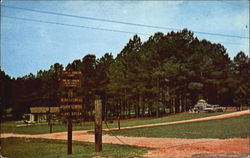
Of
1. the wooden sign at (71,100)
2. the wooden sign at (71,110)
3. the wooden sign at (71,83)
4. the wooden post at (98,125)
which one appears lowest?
the wooden post at (98,125)

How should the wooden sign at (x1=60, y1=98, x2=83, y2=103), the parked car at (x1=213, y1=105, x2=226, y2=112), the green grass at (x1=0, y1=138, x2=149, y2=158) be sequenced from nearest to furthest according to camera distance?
the green grass at (x1=0, y1=138, x2=149, y2=158) → the wooden sign at (x1=60, y1=98, x2=83, y2=103) → the parked car at (x1=213, y1=105, x2=226, y2=112)

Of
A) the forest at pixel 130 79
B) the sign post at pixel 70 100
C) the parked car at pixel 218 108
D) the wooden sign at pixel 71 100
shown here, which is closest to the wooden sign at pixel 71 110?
the sign post at pixel 70 100

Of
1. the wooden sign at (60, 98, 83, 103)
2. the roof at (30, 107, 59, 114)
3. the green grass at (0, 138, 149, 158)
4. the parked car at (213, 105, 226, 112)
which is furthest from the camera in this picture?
the parked car at (213, 105, 226, 112)

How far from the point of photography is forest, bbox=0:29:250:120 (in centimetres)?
864

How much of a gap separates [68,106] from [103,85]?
1.77 meters

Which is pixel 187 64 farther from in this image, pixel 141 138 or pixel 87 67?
pixel 87 67

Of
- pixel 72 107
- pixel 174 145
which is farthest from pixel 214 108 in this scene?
pixel 72 107

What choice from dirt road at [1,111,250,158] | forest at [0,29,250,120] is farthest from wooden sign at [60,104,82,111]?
dirt road at [1,111,250,158]

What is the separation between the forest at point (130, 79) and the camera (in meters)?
8.64

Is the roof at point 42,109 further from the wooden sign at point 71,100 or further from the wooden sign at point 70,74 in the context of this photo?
the wooden sign at point 70,74

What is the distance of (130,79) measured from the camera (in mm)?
11695

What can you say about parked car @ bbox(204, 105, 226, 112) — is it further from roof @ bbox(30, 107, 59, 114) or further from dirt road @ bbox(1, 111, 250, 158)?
roof @ bbox(30, 107, 59, 114)

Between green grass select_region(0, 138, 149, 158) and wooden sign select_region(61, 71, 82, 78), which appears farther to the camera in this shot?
wooden sign select_region(61, 71, 82, 78)

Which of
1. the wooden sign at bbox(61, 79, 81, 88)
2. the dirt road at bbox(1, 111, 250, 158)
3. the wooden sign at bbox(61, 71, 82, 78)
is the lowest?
the dirt road at bbox(1, 111, 250, 158)
